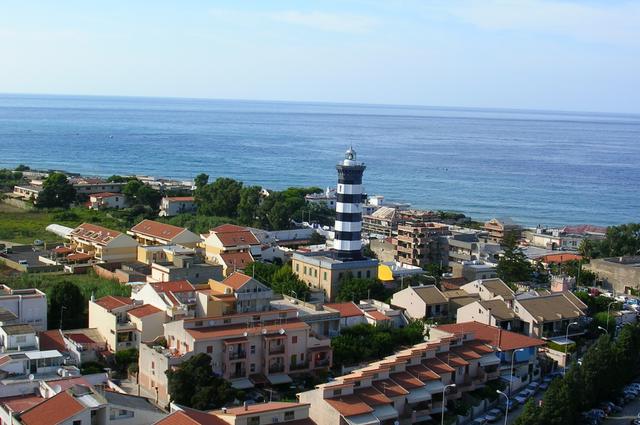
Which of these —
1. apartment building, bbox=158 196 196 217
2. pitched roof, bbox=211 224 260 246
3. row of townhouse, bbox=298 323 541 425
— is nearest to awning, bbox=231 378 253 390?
row of townhouse, bbox=298 323 541 425

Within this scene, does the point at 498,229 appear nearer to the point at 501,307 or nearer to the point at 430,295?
the point at 430,295

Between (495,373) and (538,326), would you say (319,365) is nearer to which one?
(495,373)

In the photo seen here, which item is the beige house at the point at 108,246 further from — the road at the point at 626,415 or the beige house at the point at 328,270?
the road at the point at 626,415

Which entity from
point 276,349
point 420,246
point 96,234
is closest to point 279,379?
point 276,349

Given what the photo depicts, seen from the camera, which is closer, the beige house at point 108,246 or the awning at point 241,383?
the awning at point 241,383

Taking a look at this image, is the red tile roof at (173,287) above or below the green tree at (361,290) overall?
above

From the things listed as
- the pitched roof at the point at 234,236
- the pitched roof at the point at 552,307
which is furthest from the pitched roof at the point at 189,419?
the pitched roof at the point at 234,236
